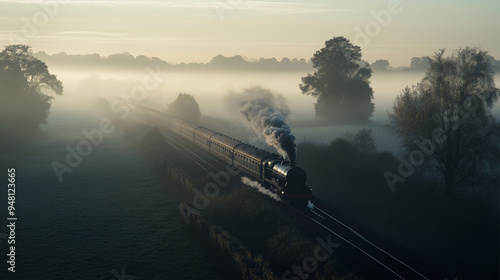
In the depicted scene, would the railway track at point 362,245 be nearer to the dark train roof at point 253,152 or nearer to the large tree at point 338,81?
the dark train roof at point 253,152

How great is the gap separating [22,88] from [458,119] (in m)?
61.9

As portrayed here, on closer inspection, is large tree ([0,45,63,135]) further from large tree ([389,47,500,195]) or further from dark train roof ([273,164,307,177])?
large tree ([389,47,500,195])

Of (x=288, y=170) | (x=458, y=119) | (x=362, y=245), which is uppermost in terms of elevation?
(x=458, y=119)

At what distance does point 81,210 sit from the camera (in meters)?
27.8

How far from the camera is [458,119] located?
24.6 metres

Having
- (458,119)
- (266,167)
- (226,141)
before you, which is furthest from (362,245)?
(226,141)

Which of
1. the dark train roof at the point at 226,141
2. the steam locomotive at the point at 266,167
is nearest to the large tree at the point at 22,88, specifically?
the steam locomotive at the point at 266,167

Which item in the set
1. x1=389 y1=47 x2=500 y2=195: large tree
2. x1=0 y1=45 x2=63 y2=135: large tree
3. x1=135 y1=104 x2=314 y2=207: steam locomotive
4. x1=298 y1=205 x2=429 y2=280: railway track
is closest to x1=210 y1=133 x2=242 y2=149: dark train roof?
x1=135 y1=104 x2=314 y2=207: steam locomotive

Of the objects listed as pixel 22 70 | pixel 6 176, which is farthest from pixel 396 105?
pixel 22 70

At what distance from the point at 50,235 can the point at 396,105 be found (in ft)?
93.9

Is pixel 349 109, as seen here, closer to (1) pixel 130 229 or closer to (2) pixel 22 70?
(1) pixel 130 229

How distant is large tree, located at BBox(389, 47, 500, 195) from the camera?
24047 millimetres

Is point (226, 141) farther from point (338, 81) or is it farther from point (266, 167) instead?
point (338, 81)

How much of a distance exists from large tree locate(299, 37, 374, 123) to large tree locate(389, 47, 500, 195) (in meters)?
42.5
